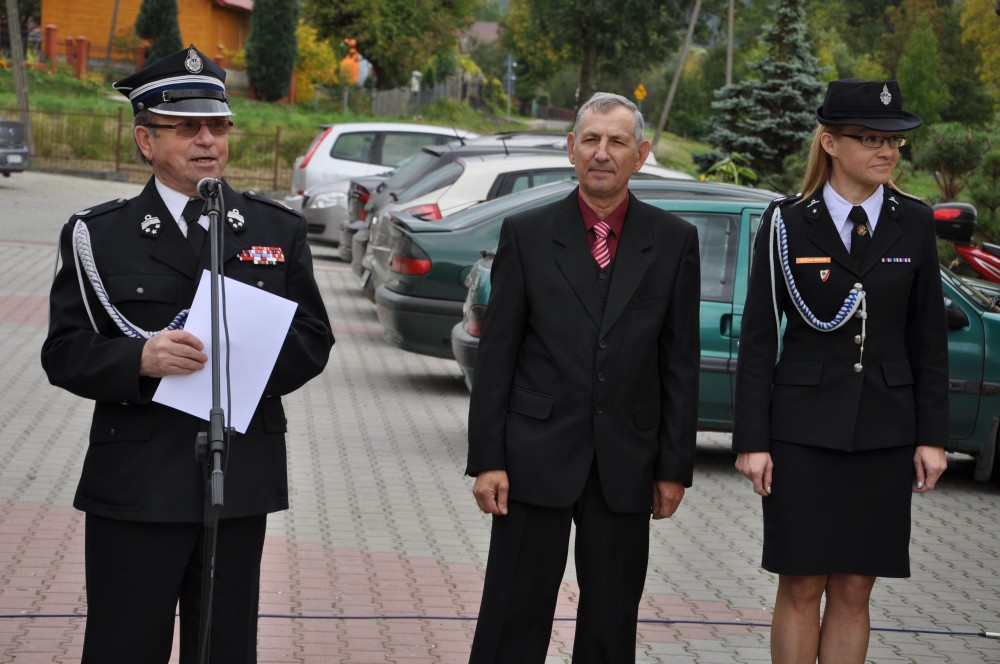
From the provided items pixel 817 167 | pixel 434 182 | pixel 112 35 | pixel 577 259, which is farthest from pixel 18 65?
pixel 577 259

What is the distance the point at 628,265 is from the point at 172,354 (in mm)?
1305

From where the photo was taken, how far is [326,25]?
63000 mm

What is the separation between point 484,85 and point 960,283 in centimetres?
8427

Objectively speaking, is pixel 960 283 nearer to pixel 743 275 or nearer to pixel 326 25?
pixel 743 275

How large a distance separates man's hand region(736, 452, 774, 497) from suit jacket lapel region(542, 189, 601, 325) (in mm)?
726

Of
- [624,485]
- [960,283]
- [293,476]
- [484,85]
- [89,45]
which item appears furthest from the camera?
[484,85]

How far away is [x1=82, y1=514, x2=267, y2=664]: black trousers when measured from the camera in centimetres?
353

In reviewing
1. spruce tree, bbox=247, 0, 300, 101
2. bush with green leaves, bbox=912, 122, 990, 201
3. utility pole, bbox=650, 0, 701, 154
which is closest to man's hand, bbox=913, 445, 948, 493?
bush with green leaves, bbox=912, 122, 990, 201

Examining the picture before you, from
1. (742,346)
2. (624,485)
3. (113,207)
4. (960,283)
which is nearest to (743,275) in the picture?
(960,283)

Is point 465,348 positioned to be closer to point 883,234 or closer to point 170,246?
point 883,234

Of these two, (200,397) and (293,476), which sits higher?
(200,397)

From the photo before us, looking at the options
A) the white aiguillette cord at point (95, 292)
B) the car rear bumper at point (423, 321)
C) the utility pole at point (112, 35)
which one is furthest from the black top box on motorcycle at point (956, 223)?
the utility pole at point (112, 35)

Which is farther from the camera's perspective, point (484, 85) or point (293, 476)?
point (484, 85)

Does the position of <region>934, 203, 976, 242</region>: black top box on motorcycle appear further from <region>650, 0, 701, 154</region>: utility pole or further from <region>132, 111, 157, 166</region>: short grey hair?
<region>650, 0, 701, 154</region>: utility pole
